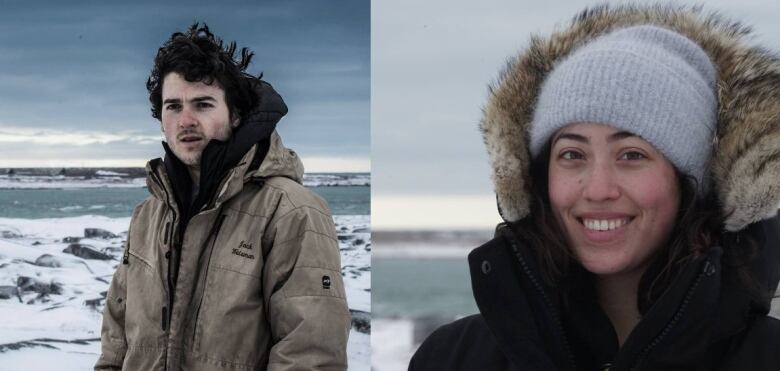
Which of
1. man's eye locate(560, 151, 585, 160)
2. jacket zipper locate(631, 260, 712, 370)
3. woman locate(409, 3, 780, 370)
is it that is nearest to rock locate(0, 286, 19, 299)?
woman locate(409, 3, 780, 370)

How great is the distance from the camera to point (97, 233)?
5289 millimetres

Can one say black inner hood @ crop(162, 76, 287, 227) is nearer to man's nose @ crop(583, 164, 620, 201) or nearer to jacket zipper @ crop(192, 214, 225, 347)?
jacket zipper @ crop(192, 214, 225, 347)

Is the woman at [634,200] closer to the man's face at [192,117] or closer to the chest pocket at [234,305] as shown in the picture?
the chest pocket at [234,305]

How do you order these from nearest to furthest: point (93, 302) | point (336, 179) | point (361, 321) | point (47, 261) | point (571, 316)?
point (571, 316) < point (361, 321) < point (336, 179) < point (93, 302) < point (47, 261)

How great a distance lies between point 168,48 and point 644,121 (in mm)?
1365

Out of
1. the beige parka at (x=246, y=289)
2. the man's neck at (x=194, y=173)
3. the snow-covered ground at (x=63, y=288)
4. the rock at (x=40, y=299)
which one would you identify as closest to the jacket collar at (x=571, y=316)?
the beige parka at (x=246, y=289)

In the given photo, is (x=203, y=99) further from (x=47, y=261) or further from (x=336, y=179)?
(x=47, y=261)

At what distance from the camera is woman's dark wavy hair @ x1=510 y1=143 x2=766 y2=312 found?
1274 mm

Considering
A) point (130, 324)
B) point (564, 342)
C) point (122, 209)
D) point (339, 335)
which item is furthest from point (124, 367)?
point (122, 209)

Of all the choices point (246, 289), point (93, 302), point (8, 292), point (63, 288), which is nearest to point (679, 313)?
point (246, 289)

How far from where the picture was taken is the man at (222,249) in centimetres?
207

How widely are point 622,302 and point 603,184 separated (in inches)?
8.4

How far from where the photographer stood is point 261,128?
223 centimetres

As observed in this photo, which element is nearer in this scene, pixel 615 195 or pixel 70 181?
pixel 615 195
